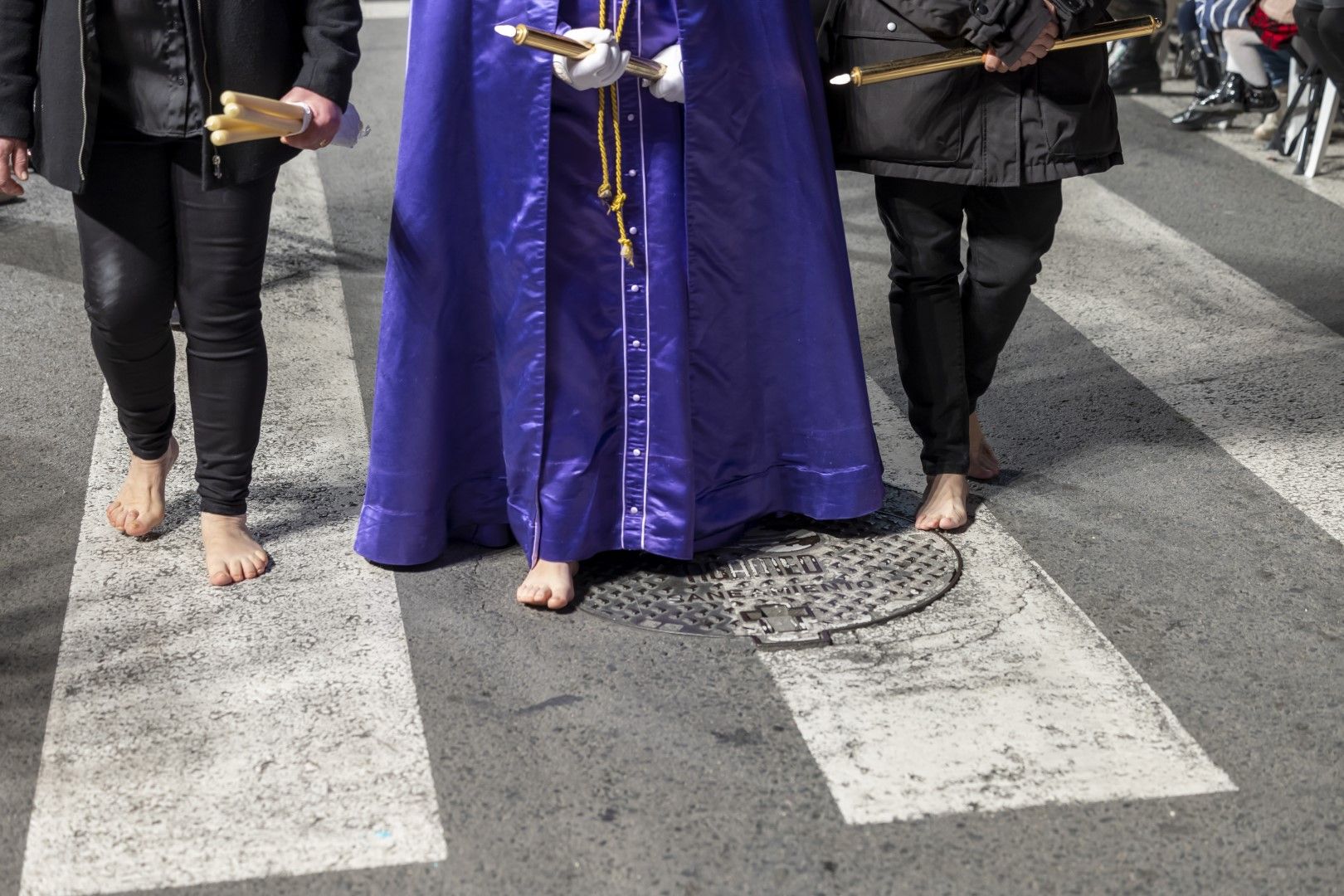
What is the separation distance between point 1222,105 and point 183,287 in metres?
5.86

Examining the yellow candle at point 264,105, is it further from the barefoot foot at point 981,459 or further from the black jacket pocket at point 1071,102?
the barefoot foot at point 981,459

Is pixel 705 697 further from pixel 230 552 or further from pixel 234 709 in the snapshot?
pixel 230 552

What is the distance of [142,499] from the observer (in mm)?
3830

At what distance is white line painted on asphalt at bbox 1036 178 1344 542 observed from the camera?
4.38 meters

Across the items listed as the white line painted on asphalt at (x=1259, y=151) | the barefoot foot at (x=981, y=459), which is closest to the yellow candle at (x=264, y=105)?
the barefoot foot at (x=981, y=459)

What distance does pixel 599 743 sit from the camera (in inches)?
119

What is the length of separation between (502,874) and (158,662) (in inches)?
41.8

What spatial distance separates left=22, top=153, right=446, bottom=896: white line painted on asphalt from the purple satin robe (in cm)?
31

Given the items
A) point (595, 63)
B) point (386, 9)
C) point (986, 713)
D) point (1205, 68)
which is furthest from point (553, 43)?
point (386, 9)

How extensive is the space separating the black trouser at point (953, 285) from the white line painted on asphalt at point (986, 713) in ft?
1.51

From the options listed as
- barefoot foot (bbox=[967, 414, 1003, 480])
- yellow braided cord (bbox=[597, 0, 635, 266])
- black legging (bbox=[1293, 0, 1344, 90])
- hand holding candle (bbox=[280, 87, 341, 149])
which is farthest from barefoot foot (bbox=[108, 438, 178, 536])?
black legging (bbox=[1293, 0, 1344, 90])

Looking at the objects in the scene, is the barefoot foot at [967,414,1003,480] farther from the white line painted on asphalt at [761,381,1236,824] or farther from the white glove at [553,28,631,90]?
the white glove at [553,28,631,90]

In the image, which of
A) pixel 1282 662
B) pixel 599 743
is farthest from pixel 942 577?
pixel 599 743

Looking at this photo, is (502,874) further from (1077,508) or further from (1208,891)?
(1077,508)
